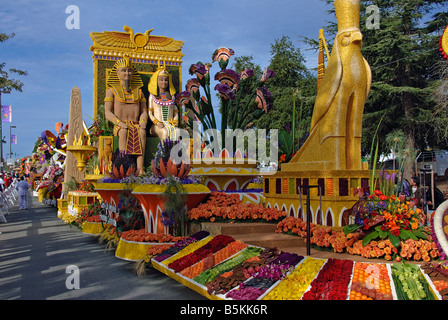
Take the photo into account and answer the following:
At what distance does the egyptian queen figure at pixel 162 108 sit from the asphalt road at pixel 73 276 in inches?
267

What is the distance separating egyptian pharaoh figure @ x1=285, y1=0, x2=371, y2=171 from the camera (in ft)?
23.9

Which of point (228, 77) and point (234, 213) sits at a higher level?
Answer: point (228, 77)

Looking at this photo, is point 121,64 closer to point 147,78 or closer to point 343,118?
point 147,78

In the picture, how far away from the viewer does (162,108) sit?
652 inches

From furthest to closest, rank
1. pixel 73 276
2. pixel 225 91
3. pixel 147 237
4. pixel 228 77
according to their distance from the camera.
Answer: pixel 228 77 → pixel 225 91 → pixel 147 237 → pixel 73 276

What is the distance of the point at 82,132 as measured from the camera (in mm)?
18156

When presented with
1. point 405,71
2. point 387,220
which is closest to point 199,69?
point 387,220

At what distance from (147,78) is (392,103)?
44.5 feet

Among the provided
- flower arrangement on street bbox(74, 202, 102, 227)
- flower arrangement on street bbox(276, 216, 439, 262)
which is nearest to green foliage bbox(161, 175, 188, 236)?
flower arrangement on street bbox(276, 216, 439, 262)

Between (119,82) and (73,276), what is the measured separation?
35.3ft

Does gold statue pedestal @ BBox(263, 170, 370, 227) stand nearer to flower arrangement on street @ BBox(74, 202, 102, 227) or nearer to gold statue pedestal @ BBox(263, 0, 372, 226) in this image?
gold statue pedestal @ BBox(263, 0, 372, 226)

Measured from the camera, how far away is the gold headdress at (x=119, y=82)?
15469 mm

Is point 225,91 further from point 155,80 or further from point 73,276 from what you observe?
point 73,276

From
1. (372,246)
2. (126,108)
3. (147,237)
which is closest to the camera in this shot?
(372,246)
